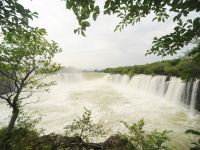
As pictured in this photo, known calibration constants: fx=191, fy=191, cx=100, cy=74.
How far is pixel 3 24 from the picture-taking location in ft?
7.02

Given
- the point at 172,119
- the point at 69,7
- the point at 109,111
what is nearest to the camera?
the point at 69,7

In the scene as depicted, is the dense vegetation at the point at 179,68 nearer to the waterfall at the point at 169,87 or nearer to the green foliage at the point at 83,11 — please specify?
the waterfall at the point at 169,87

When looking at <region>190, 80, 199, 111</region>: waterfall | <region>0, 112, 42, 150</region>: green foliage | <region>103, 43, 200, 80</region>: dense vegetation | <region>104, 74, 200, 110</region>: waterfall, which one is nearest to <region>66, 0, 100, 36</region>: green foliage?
<region>103, 43, 200, 80</region>: dense vegetation

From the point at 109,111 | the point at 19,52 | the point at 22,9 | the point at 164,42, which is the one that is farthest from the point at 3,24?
the point at 109,111

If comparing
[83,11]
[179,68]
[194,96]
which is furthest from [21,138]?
[179,68]

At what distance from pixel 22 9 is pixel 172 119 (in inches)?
513

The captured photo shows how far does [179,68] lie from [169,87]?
3.08 m

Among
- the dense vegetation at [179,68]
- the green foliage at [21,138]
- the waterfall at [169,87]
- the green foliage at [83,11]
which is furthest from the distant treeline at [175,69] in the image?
the green foliage at [21,138]

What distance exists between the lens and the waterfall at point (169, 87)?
15.2m

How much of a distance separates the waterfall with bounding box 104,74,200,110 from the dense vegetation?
2.71 feet

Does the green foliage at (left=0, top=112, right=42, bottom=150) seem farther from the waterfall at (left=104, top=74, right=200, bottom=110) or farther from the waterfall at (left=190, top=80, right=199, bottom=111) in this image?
the waterfall at (left=190, top=80, right=199, bottom=111)

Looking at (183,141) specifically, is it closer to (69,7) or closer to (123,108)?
(123,108)

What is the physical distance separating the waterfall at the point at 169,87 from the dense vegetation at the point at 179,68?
2.71ft

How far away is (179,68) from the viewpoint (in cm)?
1664
